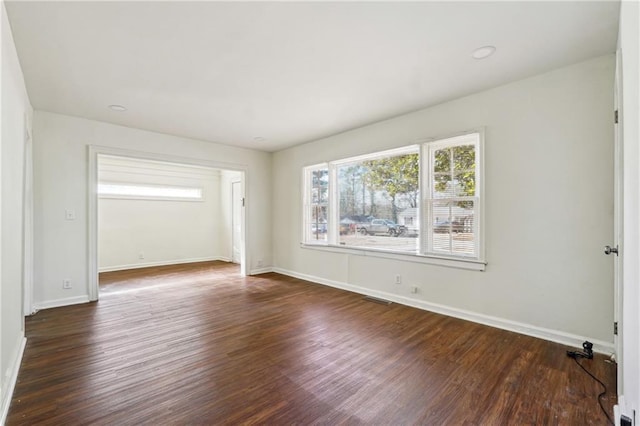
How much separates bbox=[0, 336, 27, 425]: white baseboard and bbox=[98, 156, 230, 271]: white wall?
13.2 ft

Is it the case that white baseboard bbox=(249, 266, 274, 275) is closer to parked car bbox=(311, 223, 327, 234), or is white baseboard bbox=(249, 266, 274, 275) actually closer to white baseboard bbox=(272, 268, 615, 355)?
parked car bbox=(311, 223, 327, 234)

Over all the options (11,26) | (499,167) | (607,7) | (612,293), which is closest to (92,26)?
(11,26)

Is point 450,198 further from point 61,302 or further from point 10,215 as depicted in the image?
point 61,302

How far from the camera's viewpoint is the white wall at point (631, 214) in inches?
50.3

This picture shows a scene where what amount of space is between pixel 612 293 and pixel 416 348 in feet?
5.58

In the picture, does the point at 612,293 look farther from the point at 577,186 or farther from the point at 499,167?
the point at 499,167

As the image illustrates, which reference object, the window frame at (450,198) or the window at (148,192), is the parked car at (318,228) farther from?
the window at (148,192)

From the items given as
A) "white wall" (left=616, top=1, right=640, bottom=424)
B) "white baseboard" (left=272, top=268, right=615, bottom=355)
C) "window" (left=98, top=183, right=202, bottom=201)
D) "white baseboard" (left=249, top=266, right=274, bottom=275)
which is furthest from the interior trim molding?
"white wall" (left=616, top=1, right=640, bottom=424)

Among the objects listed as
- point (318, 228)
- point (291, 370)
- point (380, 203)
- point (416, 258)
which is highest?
point (380, 203)

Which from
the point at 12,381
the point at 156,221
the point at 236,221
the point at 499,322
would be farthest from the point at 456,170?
the point at 156,221

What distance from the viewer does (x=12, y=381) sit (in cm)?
202

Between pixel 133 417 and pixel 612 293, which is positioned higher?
pixel 612 293

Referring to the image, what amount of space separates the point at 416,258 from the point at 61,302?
15.5 feet

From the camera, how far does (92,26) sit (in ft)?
6.77
